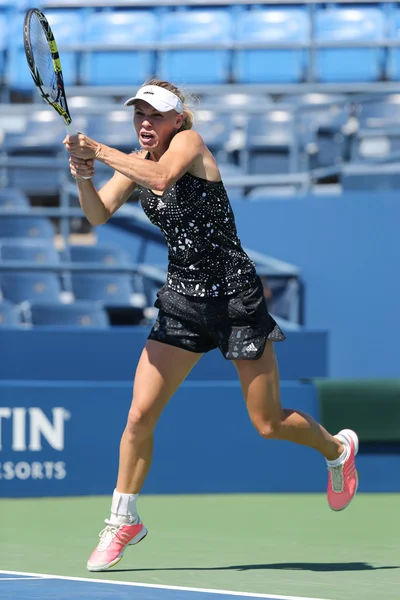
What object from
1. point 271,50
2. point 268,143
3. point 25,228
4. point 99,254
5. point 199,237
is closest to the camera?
point 199,237

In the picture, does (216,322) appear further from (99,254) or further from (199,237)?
(99,254)

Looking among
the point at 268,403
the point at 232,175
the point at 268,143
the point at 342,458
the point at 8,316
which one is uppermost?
the point at 268,143

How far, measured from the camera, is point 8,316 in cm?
980

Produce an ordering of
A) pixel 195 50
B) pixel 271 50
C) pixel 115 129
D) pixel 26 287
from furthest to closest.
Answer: pixel 195 50
pixel 271 50
pixel 115 129
pixel 26 287

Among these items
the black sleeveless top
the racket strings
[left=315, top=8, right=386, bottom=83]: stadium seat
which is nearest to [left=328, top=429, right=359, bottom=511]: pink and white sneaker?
the black sleeveless top

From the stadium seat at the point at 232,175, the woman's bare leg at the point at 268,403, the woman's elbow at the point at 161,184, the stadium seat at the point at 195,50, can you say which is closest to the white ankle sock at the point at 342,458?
the woman's bare leg at the point at 268,403

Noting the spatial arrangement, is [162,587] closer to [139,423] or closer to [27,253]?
[139,423]

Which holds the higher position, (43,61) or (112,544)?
(43,61)

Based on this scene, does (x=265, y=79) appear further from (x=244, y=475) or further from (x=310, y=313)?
(x=244, y=475)

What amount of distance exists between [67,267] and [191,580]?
6.00 m

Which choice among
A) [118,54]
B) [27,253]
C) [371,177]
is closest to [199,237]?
[27,253]

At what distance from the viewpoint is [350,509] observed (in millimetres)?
6645

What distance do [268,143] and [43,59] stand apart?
7857 millimetres

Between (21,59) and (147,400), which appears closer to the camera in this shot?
(147,400)
